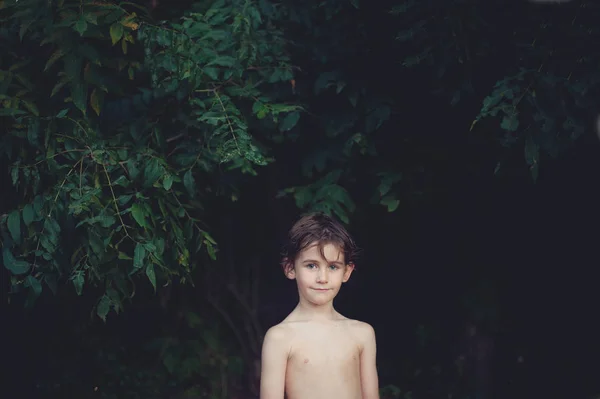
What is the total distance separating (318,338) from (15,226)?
1524 millimetres

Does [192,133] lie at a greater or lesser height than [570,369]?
greater

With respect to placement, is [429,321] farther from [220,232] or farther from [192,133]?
[192,133]

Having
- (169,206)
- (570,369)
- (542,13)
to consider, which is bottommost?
(570,369)

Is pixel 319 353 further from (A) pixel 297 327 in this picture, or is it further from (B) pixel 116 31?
(B) pixel 116 31

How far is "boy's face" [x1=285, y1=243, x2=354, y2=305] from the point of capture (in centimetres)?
299

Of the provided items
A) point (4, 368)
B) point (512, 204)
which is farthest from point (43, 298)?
point (512, 204)

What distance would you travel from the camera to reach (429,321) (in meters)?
5.54

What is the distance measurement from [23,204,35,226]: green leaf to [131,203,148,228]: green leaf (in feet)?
1.43

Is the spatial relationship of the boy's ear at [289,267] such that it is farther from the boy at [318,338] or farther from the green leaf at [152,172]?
the green leaf at [152,172]

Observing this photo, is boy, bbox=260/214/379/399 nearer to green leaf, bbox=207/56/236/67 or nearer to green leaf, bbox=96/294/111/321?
green leaf, bbox=96/294/111/321

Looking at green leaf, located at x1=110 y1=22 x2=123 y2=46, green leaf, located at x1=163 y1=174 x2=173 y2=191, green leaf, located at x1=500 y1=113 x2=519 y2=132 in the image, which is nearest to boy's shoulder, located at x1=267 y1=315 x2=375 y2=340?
green leaf, located at x1=163 y1=174 x2=173 y2=191

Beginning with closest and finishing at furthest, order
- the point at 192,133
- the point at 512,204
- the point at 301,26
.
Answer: the point at 192,133 < the point at 301,26 < the point at 512,204

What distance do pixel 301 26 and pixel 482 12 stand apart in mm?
1001

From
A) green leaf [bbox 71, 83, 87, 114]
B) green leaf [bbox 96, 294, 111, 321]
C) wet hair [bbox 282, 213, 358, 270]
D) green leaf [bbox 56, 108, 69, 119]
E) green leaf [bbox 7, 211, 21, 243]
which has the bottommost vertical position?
green leaf [bbox 96, 294, 111, 321]
